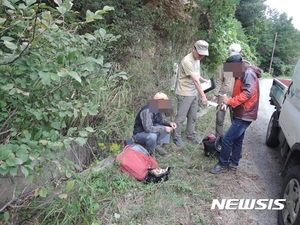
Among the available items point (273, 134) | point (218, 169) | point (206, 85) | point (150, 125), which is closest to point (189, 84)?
point (206, 85)

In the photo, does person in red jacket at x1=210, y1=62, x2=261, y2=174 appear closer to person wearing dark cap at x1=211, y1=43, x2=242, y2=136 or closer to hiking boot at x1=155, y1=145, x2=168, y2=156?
person wearing dark cap at x1=211, y1=43, x2=242, y2=136

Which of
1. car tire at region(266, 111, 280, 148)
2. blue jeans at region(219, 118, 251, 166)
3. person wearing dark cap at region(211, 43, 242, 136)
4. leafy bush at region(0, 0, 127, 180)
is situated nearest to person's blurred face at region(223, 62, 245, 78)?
person wearing dark cap at region(211, 43, 242, 136)

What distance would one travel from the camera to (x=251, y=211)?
2.87 meters

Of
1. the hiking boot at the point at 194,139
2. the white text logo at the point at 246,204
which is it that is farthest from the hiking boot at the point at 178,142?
the white text logo at the point at 246,204

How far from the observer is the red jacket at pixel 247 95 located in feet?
9.87

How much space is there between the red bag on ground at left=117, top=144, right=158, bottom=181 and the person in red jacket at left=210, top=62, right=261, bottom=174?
1027mm

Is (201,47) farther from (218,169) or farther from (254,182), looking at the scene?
(254,182)

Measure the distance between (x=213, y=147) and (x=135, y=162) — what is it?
4.54 feet

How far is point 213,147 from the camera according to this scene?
3.79 metres

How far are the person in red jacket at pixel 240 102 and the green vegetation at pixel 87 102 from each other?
0.52 m

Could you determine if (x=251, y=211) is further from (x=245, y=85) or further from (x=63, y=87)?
(x=63, y=87)

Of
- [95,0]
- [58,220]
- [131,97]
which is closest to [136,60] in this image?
[131,97]

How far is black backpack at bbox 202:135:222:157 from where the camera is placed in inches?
148

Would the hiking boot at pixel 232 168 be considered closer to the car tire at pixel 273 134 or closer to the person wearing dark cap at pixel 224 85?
the person wearing dark cap at pixel 224 85
